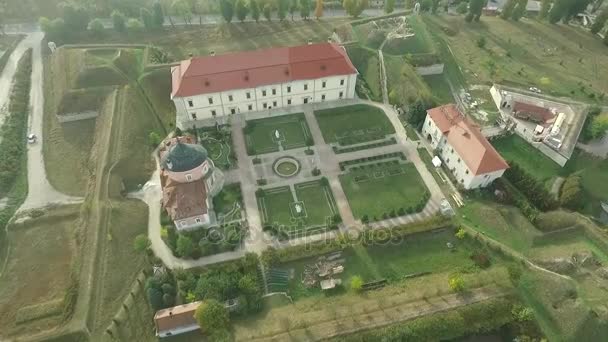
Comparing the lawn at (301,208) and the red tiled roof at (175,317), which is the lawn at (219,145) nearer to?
the lawn at (301,208)

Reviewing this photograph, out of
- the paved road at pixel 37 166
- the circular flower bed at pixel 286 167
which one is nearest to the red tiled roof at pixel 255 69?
the circular flower bed at pixel 286 167

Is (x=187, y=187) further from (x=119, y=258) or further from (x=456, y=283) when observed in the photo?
(x=456, y=283)

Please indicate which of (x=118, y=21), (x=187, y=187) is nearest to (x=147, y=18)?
(x=118, y=21)

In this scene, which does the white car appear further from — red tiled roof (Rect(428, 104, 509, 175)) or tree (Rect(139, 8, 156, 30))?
red tiled roof (Rect(428, 104, 509, 175))

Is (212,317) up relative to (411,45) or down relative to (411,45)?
down

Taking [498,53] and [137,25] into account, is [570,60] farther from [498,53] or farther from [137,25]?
[137,25]
